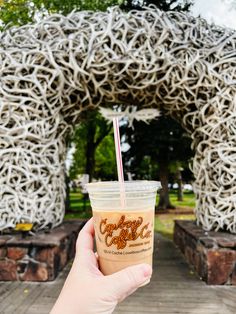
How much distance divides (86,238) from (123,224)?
8.7 inches

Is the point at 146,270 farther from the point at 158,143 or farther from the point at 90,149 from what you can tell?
the point at 90,149

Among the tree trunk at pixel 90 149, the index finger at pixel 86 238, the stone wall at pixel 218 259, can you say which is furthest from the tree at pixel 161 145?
the index finger at pixel 86 238

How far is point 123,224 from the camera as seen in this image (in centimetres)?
129

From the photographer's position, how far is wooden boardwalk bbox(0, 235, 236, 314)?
363cm

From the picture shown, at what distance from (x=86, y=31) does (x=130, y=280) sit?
160 inches

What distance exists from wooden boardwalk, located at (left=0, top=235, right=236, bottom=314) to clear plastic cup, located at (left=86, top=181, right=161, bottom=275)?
8.40 ft

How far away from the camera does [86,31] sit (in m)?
4.66

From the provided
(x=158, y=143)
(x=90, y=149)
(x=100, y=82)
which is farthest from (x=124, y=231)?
(x=90, y=149)

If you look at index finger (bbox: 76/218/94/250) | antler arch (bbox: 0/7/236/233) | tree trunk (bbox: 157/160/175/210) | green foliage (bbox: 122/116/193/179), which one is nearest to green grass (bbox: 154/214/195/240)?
tree trunk (bbox: 157/160/175/210)

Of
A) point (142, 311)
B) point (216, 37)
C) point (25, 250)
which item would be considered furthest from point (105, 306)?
point (216, 37)

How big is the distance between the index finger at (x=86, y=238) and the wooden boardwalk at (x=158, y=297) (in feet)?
8.07

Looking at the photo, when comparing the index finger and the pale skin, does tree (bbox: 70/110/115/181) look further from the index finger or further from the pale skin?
the pale skin

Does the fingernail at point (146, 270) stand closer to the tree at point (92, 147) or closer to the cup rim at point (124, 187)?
the cup rim at point (124, 187)

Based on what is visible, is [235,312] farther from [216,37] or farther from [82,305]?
[216,37]
